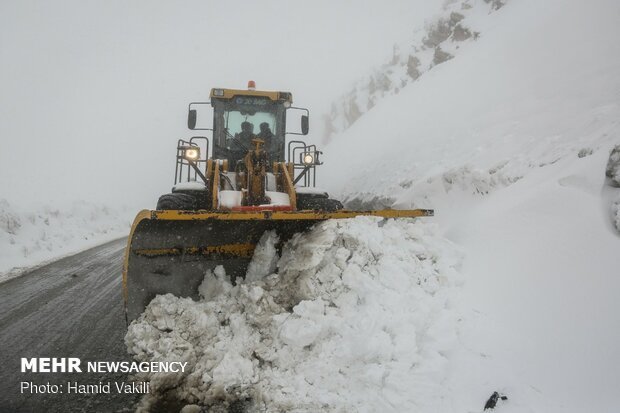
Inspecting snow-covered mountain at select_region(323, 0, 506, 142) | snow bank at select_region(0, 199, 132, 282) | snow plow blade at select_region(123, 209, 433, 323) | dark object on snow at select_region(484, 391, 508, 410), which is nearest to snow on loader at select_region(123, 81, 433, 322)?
snow plow blade at select_region(123, 209, 433, 323)

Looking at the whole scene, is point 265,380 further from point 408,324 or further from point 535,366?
point 535,366

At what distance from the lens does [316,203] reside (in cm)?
503

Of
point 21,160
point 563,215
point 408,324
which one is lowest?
point 408,324

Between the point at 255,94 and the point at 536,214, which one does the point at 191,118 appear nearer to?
the point at 255,94

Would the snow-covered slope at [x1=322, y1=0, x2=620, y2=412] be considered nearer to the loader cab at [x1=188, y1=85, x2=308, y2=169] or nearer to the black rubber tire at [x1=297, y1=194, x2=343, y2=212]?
the black rubber tire at [x1=297, y1=194, x2=343, y2=212]

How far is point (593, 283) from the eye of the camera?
280cm

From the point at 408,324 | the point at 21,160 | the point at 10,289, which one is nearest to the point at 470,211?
the point at 408,324

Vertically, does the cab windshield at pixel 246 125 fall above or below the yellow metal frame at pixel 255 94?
below

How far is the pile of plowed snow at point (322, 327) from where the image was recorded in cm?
247

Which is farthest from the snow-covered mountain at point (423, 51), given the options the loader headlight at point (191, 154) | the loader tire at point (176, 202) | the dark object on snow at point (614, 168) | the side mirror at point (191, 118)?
the loader tire at point (176, 202)

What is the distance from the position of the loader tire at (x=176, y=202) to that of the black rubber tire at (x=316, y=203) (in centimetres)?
140

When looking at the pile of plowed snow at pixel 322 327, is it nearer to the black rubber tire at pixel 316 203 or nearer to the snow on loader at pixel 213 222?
the snow on loader at pixel 213 222

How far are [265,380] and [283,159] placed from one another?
4.22m

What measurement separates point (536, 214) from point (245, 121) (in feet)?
14.1
